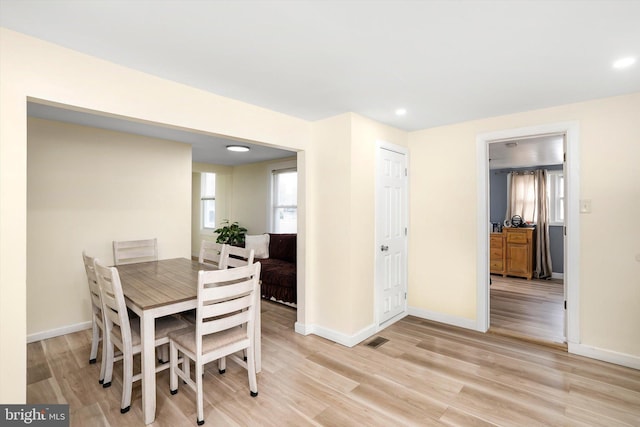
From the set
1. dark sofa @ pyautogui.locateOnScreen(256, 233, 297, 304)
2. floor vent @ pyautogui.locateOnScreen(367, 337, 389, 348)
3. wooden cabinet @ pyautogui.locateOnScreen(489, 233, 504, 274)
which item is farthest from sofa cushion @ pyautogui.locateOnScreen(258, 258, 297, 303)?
wooden cabinet @ pyautogui.locateOnScreen(489, 233, 504, 274)

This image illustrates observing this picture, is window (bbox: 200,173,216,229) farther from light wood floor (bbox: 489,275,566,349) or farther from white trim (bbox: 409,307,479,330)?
light wood floor (bbox: 489,275,566,349)

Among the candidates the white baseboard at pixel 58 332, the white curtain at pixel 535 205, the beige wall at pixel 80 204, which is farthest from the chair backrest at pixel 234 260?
the white curtain at pixel 535 205

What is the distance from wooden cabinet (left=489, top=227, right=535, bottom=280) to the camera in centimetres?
605

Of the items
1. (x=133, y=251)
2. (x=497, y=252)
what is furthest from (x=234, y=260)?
(x=497, y=252)

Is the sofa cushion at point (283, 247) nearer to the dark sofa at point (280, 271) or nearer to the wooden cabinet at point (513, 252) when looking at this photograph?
the dark sofa at point (280, 271)

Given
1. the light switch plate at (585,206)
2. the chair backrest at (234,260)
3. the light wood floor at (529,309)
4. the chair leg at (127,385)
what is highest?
the light switch plate at (585,206)

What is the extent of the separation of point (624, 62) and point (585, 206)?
4.19 feet

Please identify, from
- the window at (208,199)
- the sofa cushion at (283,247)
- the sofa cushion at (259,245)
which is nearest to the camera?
the sofa cushion at (283,247)

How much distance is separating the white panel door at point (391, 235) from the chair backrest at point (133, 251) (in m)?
2.73

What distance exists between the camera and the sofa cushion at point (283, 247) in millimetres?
5168

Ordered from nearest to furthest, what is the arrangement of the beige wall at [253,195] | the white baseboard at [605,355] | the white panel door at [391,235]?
the white baseboard at [605,355], the white panel door at [391,235], the beige wall at [253,195]

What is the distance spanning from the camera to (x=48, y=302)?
3.38 m

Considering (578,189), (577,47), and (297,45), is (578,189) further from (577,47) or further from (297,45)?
(297,45)

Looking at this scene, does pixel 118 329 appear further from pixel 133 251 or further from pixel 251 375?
pixel 133 251
